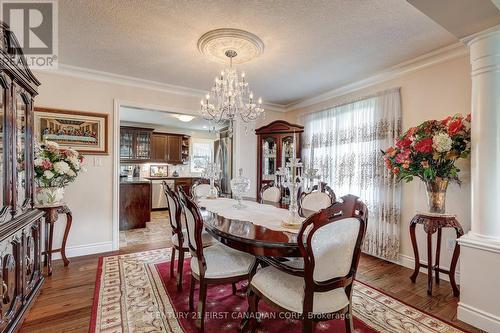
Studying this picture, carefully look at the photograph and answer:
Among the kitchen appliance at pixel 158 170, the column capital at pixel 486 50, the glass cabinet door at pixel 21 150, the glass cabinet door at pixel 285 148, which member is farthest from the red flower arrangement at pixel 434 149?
the kitchen appliance at pixel 158 170

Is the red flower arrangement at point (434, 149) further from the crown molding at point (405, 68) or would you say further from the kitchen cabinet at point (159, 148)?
the kitchen cabinet at point (159, 148)

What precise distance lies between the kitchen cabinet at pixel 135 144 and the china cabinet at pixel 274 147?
12.0ft

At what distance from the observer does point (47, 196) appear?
273cm

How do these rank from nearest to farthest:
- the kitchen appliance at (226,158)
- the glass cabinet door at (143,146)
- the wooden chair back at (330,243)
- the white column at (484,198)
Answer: the wooden chair back at (330,243) → the white column at (484,198) → the kitchen appliance at (226,158) → the glass cabinet door at (143,146)

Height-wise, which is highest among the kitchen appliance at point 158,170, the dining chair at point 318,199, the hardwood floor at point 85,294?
the kitchen appliance at point 158,170

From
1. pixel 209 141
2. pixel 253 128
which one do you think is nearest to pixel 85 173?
pixel 253 128

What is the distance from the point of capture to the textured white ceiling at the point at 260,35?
1.93 metres

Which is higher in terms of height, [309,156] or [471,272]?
[309,156]

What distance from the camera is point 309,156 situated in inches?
170

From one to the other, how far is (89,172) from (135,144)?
3312 millimetres

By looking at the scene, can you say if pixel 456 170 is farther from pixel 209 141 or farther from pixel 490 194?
Answer: pixel 209 141

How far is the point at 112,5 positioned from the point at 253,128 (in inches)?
123

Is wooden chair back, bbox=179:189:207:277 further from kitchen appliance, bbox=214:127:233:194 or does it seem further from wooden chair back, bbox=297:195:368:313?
kitchen appliance, bbox=214:127:233:194

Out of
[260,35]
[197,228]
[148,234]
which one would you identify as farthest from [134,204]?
[260,35]
